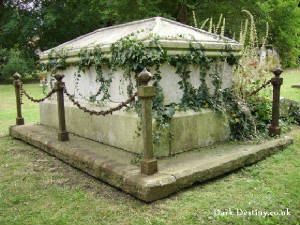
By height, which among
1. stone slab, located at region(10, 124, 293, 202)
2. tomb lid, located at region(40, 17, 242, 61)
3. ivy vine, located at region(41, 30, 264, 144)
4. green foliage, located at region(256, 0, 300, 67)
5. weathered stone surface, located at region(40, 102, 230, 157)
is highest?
green foliage, located at region(256, 0, 300, 67)

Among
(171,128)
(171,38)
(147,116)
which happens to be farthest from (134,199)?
(171,38)

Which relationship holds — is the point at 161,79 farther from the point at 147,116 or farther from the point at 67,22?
the point at 67,22

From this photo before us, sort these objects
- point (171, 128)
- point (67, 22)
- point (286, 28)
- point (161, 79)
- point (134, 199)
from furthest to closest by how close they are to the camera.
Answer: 1. point (67, 22)
2. point (286, 28)
3. point (161, 79)
4. point (171, 128)
5. point (134, 199)

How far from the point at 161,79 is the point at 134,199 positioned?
1762 mm

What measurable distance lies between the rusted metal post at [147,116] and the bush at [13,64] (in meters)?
19.5

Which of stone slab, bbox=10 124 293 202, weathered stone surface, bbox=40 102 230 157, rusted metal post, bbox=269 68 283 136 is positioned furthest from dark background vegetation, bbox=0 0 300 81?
stone slab, bbox=10 124 293 202

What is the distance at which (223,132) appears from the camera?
5184 millimetres

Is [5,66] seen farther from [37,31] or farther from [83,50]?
[83,50]

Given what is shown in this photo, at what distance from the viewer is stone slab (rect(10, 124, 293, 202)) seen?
351 centimetres

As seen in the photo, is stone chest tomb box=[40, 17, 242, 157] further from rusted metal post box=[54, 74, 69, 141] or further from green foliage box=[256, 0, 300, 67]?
green foliage box=[256, 0, 300, 67]

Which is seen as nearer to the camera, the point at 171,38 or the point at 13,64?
the point at 171,38

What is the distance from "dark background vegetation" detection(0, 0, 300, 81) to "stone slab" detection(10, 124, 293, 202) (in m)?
12.2

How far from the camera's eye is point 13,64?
68.8ft

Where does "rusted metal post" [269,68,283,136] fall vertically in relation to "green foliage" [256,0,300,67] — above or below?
below
